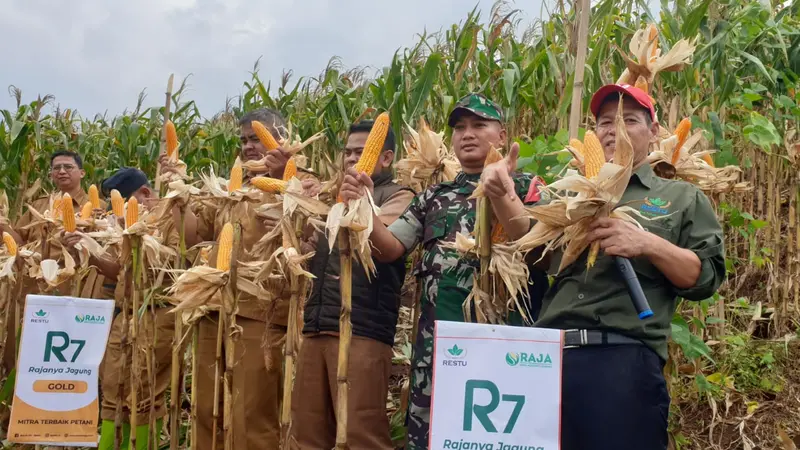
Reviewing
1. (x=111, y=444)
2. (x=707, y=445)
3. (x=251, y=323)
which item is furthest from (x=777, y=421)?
(x=111, y=444)

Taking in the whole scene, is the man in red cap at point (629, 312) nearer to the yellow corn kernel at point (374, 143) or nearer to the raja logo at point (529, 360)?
the raja logo at point (529, 360)

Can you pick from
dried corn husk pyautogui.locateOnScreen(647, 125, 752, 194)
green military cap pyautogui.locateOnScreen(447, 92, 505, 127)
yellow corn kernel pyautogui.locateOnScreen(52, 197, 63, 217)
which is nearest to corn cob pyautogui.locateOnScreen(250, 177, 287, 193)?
green military cap pyautogui.locateOnScreen(447, 92, 505, 127)

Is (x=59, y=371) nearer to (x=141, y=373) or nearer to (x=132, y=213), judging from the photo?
(x=132, y=213)

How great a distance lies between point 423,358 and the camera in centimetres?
324

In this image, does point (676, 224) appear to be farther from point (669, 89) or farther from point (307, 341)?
point (669, 89)

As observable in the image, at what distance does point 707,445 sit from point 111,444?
3484 mm

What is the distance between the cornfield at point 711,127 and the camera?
429 cm

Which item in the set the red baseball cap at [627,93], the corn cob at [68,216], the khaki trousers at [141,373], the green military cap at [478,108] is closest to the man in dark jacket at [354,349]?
the green military cap at [478,108]

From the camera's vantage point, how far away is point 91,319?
12.5 ft

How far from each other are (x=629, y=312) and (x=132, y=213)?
99.1 inches

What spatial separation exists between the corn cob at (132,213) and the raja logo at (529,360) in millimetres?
2299

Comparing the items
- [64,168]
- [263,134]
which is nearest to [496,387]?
[263,134]

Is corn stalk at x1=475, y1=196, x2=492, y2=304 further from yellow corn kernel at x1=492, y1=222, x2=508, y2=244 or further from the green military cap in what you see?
the green military cap

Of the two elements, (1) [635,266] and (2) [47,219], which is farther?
(2) [47,219]
